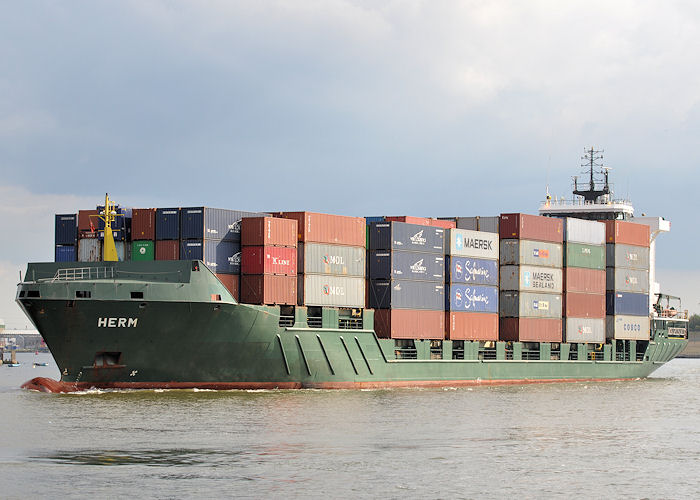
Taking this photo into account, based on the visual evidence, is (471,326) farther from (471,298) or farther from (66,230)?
(66,230)

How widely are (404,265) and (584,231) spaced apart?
16.0m

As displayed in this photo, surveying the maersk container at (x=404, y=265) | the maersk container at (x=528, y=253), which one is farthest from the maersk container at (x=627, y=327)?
the maersk container at (x=404, y=265)

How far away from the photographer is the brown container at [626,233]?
6397 cm

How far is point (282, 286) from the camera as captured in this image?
4506cm

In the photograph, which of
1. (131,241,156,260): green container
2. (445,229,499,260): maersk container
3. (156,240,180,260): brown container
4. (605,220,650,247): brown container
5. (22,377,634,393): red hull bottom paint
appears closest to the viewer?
(22,377,634,393): red hull bottom paint

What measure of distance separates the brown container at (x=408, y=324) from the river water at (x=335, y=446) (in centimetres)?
564

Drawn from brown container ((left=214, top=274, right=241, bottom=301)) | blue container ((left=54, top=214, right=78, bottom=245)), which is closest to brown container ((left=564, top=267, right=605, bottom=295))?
brown container ((left=214, top=274, right=241, bottom=301))

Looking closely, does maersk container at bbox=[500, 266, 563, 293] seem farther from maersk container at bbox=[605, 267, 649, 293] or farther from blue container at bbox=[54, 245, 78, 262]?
blue container at bbox=[54, 245, 78, 262]

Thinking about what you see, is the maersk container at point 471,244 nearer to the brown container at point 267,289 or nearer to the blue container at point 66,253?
the brown container at point 267,289

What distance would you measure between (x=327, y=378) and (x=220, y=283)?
7166mm

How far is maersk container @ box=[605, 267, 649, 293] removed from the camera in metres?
63.7

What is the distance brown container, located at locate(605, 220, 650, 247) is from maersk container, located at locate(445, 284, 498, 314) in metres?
11.9

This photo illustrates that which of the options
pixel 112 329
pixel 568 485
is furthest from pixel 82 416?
pixel 568 485

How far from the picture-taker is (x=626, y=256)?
64.6 metres
